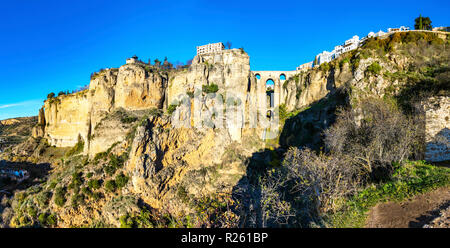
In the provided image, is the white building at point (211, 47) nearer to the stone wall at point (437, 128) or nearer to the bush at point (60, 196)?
the bush at point (60, 196)

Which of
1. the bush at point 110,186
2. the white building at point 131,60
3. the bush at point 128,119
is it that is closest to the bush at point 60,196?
the bush at point 110,186

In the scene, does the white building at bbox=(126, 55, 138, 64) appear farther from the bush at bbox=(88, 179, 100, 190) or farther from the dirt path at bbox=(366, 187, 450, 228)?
the dirt path at bbox=(366, 187, 450, 228)

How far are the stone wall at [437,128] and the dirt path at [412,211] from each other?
774 cm

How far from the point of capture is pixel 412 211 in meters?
8.73

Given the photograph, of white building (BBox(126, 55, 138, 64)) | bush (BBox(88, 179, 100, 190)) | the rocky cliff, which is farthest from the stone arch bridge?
bush (BBox(88, 179, 100, 190))

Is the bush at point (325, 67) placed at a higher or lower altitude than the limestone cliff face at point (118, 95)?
higher

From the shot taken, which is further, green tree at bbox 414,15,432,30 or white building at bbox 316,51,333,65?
white building at bbox 316,51,333,65

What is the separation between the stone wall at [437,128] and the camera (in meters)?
15.1

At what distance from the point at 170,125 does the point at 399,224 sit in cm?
2718

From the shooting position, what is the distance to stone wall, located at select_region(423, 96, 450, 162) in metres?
15.1

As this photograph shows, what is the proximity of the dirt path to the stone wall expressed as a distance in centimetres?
774

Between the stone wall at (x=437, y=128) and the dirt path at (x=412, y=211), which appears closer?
the dirt path at (x=412, y=211)

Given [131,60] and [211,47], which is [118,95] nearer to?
[131,60]
